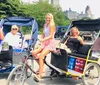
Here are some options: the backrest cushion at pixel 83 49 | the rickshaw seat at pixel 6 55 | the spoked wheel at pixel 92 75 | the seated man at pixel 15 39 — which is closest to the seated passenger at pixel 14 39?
the seated man at pixel 15 39

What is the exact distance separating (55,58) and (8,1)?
30.4 meters

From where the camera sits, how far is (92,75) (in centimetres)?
748

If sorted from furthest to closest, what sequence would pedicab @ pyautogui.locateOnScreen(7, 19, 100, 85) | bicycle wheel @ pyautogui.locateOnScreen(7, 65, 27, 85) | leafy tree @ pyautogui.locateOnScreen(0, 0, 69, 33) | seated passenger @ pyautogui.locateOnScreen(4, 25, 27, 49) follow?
leafy tree @ pyautogui.locateOnScreen(0, 0, 69, 33) → seated passenger @ pyautogui.locateOnScreen(4, 25, 27, 49) → pedicab @ pyautogui.locateOnScreen(7, 19, 100, 85) → bicycle wheel @ pyautogui.locateOnScreen(7, 65, 27, 85)

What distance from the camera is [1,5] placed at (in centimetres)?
3641

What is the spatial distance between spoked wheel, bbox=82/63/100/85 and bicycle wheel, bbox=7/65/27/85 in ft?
4.73

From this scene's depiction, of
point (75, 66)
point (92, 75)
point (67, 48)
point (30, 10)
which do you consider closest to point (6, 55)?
point (67, 48)

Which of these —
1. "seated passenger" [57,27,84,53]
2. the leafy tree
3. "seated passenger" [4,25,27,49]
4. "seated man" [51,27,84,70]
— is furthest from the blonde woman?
the leafy tree

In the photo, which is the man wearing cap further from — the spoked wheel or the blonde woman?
the spoked wheel

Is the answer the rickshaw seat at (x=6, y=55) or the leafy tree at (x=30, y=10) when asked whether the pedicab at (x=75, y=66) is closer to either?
the rickshaw seat at (x=6, y=55)

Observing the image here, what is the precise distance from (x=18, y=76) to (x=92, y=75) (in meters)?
1.89

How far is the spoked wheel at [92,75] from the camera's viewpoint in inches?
283

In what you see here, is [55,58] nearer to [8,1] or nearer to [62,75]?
[62,75]

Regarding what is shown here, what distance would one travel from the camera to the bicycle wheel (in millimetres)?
6508

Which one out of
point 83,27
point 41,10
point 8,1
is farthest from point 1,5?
point 83,27
